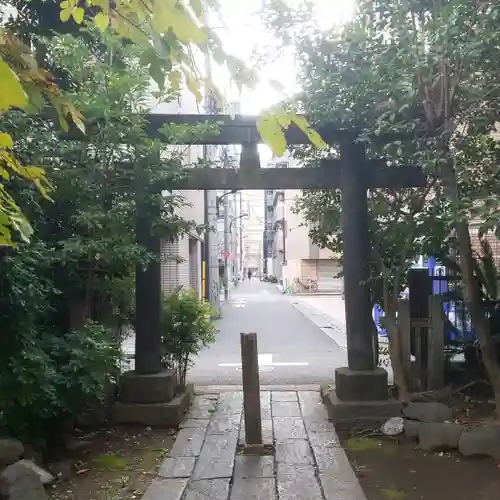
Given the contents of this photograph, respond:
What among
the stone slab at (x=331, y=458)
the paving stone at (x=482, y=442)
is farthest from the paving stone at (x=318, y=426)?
the paving stone at (x=482, y=442)

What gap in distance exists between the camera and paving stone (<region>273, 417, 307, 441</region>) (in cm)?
654

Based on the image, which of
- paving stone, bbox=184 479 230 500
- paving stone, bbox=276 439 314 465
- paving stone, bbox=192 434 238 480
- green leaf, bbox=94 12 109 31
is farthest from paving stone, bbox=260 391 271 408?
green leaf, bbox=94 12 109 31

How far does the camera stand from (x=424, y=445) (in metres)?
6.07

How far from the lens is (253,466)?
5.59 m

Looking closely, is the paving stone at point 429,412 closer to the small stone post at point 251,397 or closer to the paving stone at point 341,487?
the paving stone at point 341,487

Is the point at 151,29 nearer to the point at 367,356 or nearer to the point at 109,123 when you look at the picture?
the point at 109,123

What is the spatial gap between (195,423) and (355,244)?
2.96m

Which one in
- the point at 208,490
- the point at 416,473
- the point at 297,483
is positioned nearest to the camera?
the point at 208,490

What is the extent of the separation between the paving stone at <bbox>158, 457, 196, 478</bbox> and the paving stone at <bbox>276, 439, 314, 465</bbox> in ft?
2.88

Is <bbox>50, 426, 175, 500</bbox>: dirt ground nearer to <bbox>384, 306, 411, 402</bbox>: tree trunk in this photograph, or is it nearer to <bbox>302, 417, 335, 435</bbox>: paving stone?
<bbox>302, 417, 335, 435</bbox>: paving stone

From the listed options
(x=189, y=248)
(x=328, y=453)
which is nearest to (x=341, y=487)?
(x=328, y=453)

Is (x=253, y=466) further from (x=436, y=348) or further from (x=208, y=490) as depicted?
(x=436, y=348)

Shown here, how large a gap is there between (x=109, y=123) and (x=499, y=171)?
13.4ft

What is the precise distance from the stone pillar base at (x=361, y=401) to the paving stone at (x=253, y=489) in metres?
1.86
